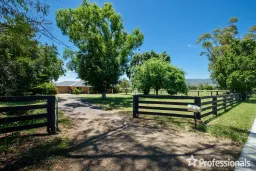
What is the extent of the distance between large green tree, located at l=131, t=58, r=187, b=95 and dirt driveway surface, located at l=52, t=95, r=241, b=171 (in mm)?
15524

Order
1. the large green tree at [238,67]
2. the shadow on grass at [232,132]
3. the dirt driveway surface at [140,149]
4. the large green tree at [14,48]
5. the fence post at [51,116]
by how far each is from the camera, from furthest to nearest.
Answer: the large green tree at [238,67], the fence post at [51,116], the shadow on grass at [232,132], the large green tree at [14,48], the dirt driveway surface at [140,149]

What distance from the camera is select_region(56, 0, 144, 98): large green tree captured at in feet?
59.3

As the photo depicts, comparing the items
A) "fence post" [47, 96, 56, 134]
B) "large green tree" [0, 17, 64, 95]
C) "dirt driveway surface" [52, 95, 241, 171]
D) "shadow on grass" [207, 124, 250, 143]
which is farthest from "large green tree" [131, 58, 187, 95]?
"fence post" [47, 96, 56, 134]

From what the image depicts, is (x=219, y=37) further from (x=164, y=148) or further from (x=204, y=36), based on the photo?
(x=164, y=148)

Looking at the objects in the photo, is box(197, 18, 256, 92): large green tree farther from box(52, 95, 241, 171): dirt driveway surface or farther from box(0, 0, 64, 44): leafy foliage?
box(0, 0, 64, 44): leafy foliage

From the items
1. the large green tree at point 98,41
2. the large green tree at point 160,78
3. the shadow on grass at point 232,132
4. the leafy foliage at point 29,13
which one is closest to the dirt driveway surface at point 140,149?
the shadow on grass at point 232,132

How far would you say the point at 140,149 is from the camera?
412cm

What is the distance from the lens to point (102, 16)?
1848 cm

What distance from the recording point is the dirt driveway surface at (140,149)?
10.9 feet

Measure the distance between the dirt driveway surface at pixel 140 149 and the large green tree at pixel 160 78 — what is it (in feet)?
50.9

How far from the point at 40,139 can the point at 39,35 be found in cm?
301

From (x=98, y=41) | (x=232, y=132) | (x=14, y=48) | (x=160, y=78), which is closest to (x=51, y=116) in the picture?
(x=14, y=48)

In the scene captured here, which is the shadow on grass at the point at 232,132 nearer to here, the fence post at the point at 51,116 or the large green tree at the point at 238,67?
the fence post at the point at 51,116

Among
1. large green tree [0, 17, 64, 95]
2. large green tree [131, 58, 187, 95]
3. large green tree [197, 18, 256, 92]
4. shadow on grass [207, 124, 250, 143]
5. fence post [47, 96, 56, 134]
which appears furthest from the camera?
large green tree [131, 58, 187, 95]
